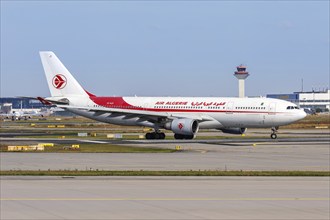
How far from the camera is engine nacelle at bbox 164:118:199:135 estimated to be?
66250 millimetres

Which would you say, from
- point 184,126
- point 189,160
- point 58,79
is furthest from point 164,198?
point 58,79

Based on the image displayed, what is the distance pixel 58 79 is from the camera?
251 feet

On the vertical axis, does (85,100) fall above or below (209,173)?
above

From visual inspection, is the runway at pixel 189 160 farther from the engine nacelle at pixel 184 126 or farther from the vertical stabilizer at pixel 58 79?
the vertical stabilizer at pixel 58 79

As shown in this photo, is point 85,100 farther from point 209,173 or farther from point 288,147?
point 209,173

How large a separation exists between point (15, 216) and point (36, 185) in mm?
7811

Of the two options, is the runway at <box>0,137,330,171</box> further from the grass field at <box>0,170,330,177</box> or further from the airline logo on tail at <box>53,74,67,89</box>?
the airline logo on tail at <box>53,74,67,89</box>

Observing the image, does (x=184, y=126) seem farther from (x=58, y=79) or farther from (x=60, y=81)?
(x=58, y=79)

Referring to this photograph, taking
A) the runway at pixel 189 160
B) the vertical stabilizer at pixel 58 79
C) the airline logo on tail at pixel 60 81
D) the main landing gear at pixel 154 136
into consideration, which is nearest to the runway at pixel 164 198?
the runway at pixel 189 160

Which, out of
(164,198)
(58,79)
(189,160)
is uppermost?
(58,79)

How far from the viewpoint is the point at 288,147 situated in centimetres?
5562

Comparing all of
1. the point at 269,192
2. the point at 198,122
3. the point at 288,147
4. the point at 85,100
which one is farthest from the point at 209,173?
the point at 85,100

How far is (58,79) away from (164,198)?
55622mm

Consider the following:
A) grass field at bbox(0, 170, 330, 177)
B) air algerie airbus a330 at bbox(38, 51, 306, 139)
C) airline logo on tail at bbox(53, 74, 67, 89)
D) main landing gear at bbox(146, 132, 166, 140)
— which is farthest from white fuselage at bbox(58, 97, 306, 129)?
grass field at bbox(0, 170, 330, 177)
